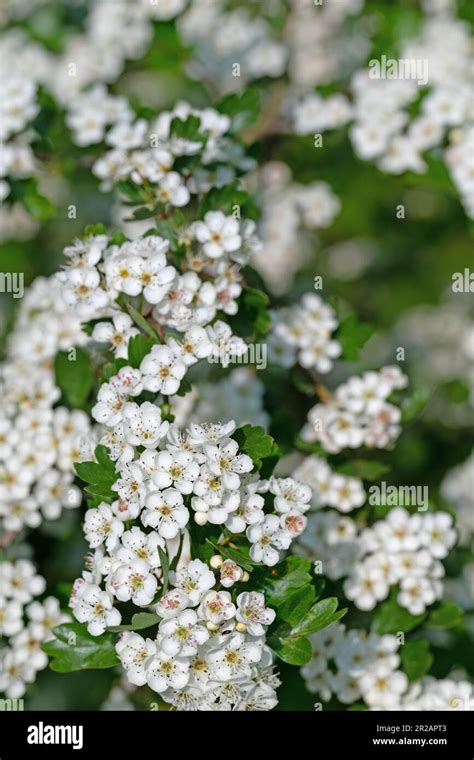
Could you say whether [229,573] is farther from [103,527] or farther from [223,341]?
[223,341]

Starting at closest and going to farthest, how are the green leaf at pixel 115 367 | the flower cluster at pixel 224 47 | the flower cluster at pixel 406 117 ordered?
the green leaf at pixel 115 367 → the flower cluster at pixel 406 117 → the flower cluster at pixel 224 47

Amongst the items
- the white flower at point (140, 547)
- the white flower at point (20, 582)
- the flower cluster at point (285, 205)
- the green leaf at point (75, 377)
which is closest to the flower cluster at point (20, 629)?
the white flower at point (20, 582)

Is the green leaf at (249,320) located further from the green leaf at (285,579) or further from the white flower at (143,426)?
the green leaf at (285,579)

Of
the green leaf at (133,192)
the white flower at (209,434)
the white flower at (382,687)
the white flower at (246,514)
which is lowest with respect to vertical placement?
the white flower at (382,687)

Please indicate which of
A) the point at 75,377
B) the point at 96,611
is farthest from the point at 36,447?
the point at 96,611

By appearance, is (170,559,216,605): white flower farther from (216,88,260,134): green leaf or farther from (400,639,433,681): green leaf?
(216,88,260,134): green leaf

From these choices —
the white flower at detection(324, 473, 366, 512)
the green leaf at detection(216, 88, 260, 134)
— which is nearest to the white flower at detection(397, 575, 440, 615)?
the white flower at detection(324, 473, 366, 512)
